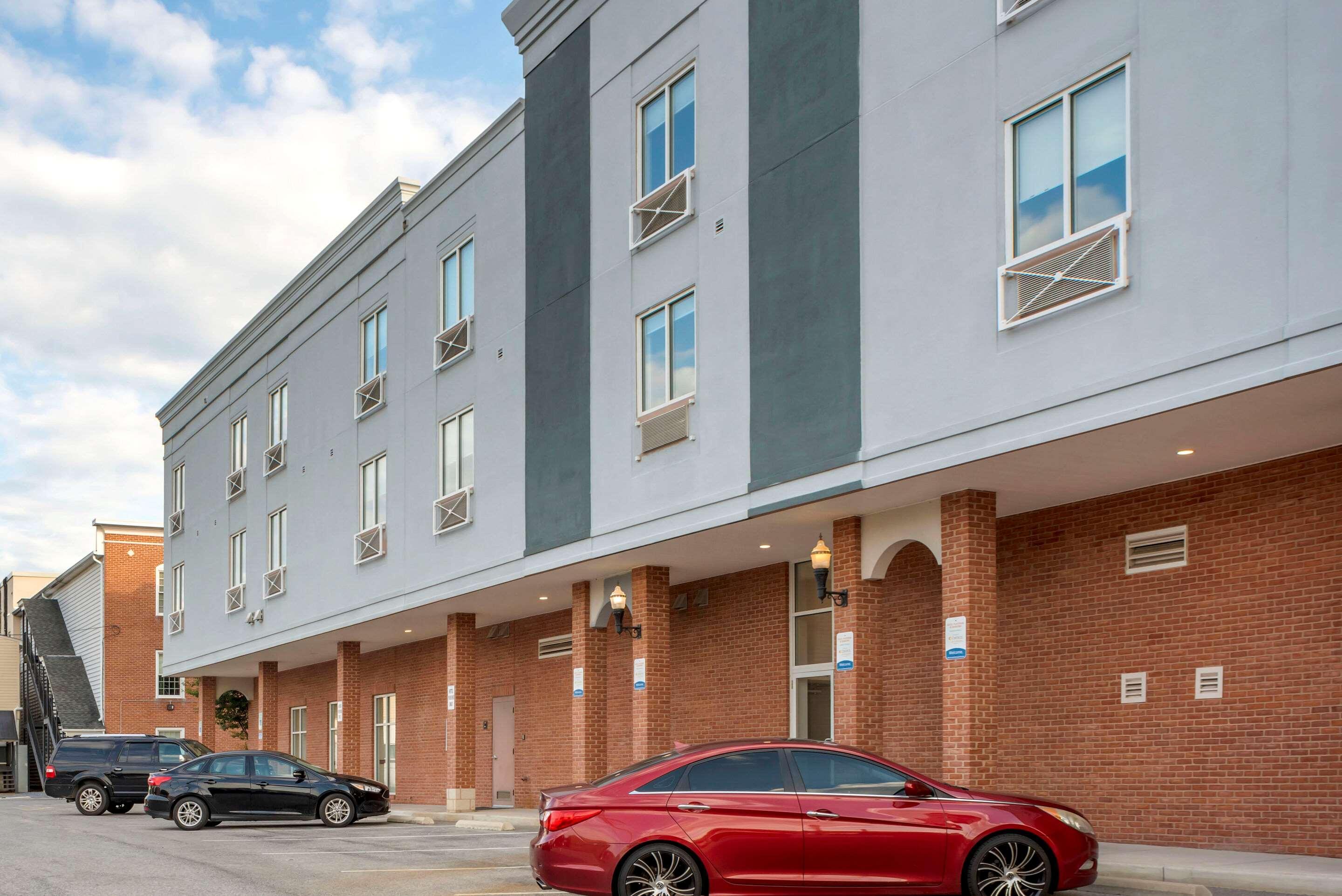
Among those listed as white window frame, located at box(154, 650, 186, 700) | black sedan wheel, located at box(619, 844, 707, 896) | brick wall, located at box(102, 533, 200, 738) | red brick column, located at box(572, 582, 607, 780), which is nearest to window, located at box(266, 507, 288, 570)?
red brick column, located at box(572, 582, 607, 780)

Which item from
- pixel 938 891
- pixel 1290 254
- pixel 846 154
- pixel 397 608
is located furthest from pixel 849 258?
pixel 397 608

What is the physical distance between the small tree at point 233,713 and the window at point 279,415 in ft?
43.7

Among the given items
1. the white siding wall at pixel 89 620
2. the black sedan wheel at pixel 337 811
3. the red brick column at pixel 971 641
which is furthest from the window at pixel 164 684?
the red brick column at pixel 971 641

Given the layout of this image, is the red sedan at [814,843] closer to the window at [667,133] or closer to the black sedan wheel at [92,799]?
the window at [667,133]

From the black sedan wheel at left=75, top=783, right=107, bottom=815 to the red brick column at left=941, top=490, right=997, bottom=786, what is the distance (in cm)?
2174

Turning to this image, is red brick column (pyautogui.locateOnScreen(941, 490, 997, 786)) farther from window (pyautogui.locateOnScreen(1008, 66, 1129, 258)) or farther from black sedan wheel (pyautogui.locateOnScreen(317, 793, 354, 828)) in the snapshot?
black sedan wheel (pyautogui.locateOnScreen(317, 793, 354, 828))

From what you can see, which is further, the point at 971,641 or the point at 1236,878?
the point at 971,641

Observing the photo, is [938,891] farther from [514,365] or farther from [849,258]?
[514,365]

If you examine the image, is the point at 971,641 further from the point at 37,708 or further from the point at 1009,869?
the point at 37,708

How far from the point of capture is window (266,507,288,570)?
118 feet

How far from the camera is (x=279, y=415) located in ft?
121

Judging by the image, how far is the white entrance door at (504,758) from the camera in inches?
1209

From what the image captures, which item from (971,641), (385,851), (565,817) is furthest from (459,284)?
(565,817)

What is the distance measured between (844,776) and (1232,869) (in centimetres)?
372
